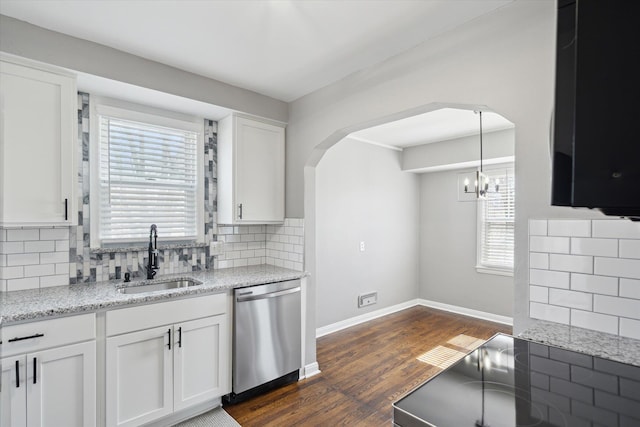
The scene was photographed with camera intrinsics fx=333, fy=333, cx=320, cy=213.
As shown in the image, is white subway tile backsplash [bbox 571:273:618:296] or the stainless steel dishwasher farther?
the stainless steel dishwasher

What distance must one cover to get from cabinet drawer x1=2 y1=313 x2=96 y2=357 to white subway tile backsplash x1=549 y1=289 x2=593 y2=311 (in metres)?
2.46

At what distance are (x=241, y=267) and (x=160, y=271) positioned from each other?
2.42 feet

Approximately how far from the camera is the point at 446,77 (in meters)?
2.03

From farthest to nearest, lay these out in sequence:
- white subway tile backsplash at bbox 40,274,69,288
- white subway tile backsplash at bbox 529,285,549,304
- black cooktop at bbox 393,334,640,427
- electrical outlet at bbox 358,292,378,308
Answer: electrical outlet at bbox 358,292,378,308 < white subway tile backsplash at bbox 40,274,69,288 < white subway tile backsplash at bbox 529,285,549,304 < black cooktop at bbox 393,334,640,427

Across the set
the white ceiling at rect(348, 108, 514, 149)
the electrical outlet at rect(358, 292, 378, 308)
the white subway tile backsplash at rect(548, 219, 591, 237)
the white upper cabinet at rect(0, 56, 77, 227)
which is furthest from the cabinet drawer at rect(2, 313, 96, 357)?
the electrical outlet at rect(358, 292, 378, 308)

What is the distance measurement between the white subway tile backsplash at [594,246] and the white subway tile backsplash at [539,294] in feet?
0.74

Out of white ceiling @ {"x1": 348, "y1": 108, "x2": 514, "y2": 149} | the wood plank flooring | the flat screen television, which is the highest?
white ceiling @ {"x1": 348, "y1": 108, "x2": 514, "y2": 149}

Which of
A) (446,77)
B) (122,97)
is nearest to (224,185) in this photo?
(122,97)

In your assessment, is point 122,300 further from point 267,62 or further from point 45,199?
point 267,62

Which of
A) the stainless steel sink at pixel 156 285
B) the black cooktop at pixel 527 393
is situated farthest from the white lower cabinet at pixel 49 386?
the black cooktop at pixel 527 393

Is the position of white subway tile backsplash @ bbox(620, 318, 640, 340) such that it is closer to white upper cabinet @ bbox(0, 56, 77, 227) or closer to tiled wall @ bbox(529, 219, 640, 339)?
tiled wall @ bbox(529, 219, 640, 339)

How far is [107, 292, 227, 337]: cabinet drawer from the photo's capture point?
200cm

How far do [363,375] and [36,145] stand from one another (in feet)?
9.93

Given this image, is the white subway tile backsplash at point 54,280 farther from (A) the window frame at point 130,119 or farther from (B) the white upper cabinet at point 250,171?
(B) the white upper cabinet at point 250,171
